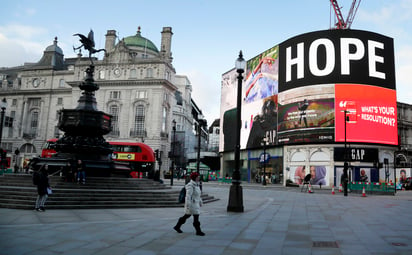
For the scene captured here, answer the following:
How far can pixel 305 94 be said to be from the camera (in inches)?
1889

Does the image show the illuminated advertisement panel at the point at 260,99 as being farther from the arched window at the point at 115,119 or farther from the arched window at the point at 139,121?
the arched window at the point at 115,119

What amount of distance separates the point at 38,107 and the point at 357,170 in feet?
207

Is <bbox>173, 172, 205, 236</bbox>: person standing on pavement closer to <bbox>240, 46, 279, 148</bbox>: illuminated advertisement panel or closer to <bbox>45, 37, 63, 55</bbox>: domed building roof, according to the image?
<bbox>240, 46, 279, 148</bbox>: illuminated advertisement panel

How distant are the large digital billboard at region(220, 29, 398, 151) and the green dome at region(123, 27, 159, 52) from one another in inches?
1325

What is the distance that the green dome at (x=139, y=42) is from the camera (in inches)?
2840

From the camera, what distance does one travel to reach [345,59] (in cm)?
4638

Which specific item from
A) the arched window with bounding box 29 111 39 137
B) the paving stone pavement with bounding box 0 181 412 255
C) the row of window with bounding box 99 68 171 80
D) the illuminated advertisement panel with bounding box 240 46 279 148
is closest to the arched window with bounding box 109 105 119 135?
the row of window with bounding box 99 68 171 80

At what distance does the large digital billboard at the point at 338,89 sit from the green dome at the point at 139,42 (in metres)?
33.7

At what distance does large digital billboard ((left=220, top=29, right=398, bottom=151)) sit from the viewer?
1789 inches

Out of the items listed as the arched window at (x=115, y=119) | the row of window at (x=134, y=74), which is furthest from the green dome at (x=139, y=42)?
the arched window at (x=115, y=119)

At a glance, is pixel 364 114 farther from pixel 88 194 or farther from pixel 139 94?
pixel 88 194

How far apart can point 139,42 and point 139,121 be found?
19.1 metres

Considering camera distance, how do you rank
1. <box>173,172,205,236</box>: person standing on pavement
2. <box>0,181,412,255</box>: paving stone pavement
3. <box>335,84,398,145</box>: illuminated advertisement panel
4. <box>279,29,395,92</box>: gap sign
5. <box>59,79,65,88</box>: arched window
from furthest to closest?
<box>59,79,65,88</box>: arched window, <box>279,29,395,92</box>: gap sign, <box>335,84,398,145</box>: illuminated advertisement panel, <box>173,172,205,236</box>: person standing on pavement, <box>0,181,412,255</box>: paving stone pavement

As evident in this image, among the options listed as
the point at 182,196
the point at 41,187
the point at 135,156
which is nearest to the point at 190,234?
the point at 182,196
